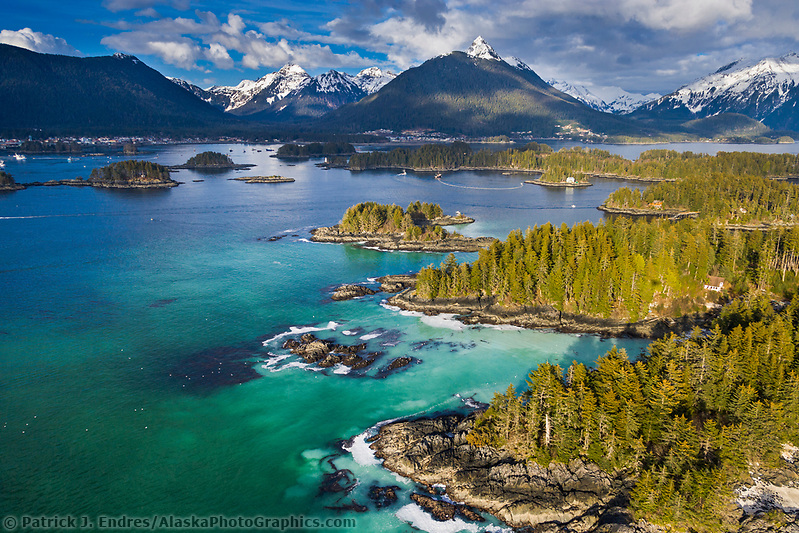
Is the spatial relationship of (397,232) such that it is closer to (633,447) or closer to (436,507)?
(633,447)

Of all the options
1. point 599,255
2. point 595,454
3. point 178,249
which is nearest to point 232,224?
point 178,249

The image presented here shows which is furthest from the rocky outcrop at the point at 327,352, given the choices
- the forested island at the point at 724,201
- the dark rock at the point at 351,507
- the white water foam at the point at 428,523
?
the forested island at the point at 724,201

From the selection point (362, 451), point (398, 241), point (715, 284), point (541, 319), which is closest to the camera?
point (362, 451)

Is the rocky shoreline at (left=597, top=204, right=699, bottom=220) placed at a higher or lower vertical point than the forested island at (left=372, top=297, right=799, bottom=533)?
higher

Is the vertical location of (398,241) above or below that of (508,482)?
above

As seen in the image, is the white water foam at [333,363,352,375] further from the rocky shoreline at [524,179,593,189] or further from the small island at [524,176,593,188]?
the small island at [524,176,593,188]

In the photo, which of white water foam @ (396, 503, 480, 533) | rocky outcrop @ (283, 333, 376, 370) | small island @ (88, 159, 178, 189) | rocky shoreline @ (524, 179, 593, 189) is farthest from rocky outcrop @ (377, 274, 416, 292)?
small island @ (88, 159, 178, 189)

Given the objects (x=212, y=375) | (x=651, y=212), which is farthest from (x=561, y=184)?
(x=212, y=375)

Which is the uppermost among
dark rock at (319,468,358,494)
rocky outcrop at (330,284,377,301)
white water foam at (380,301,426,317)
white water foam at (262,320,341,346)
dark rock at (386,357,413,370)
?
rocky outcrop at (330,284,377,301)
